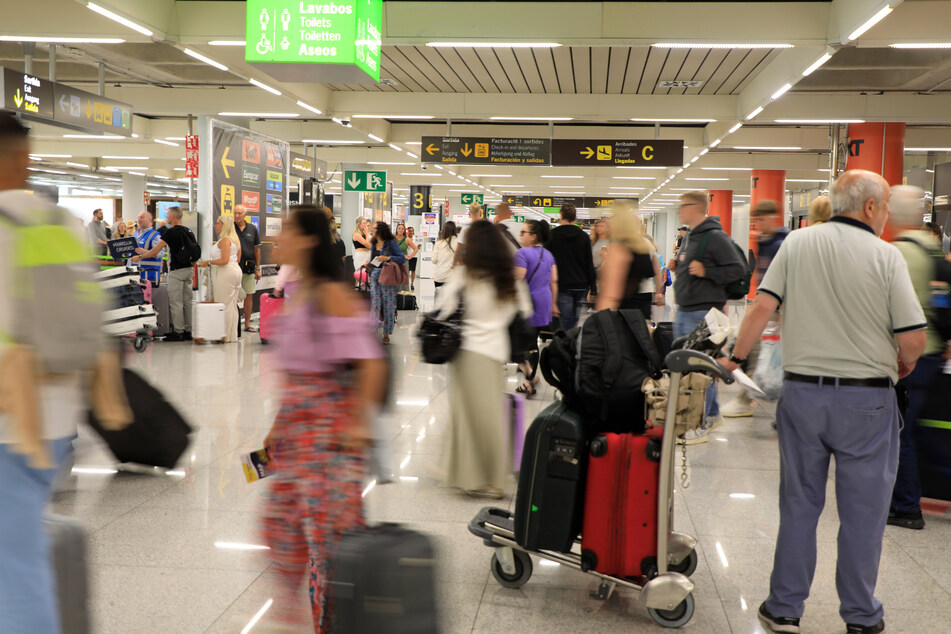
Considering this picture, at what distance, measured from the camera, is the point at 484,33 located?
8.35m

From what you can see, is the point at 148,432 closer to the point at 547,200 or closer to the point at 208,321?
the point at 208,321

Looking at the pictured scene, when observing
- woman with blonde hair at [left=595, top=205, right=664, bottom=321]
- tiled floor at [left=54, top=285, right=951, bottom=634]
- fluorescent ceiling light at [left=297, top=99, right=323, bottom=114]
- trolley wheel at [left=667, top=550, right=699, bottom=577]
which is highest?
fluorescent ceiling light at [left=297, top=99, right=323, bottom=114]

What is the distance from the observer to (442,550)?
360cm

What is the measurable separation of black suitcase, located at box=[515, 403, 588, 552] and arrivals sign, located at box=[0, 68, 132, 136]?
24.1 ft

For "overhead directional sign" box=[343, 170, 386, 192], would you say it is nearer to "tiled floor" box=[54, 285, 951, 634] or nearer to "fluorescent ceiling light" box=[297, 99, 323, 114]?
"fluorescent ceiling light" box=[297, 99, 323, 114]

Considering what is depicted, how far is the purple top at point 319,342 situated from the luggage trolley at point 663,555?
1060 mm

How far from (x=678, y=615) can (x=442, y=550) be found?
3.60ft

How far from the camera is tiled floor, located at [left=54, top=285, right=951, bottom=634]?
2959mm

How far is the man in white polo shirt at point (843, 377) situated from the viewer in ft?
9.12

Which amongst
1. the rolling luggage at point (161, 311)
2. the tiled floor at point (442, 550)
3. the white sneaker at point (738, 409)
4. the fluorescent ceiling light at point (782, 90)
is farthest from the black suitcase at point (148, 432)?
the fluorescent ceiling light at point (782, 90)

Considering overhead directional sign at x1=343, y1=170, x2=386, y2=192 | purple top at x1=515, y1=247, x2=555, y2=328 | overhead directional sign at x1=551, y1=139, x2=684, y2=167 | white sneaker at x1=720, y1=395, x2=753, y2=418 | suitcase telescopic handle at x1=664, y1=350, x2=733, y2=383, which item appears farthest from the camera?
overhead directional sign at x1=343, y1=170, x2=386, y2=192

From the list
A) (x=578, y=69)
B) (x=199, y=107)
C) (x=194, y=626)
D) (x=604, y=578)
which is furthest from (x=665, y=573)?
(x=199, y=107)

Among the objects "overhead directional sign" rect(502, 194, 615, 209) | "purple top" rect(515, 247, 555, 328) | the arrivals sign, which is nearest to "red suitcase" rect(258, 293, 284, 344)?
the arrivals sign

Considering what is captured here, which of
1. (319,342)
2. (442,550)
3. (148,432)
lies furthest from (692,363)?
(148,432)
